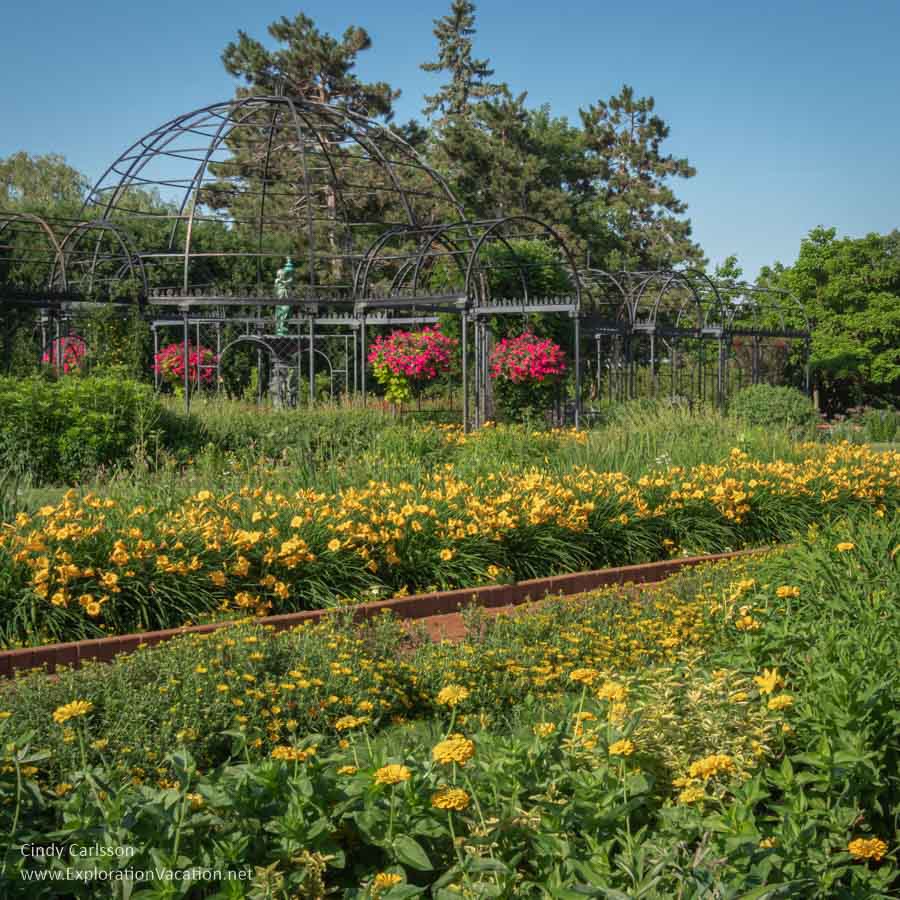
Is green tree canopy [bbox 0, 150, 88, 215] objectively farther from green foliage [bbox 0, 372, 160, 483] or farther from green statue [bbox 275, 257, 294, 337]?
green foliage [bbox 0, 372, 160, 483]

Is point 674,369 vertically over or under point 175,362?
under

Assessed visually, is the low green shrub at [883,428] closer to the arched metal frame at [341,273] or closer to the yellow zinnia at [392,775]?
the arched metal frame at [341,273]

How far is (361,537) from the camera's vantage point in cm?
631

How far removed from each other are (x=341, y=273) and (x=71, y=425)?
17106mm

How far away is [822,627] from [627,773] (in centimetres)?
161

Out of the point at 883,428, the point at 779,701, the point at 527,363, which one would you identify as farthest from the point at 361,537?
the point at 883,428

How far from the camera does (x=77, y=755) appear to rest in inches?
135

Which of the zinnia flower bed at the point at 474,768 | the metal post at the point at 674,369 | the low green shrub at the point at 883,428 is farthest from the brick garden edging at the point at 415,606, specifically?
the metal post at the point at 674,369

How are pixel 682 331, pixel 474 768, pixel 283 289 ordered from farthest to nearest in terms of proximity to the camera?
pixel 682 331 → pixel 283 289 → pixel 474 768

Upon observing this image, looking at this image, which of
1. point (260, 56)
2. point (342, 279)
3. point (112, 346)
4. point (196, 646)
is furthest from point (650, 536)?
point (260, 56)

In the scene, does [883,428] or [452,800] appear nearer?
[452,800]

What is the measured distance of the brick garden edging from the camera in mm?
4993

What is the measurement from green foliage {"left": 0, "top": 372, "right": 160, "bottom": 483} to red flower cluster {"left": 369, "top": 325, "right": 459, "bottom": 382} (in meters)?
6.21

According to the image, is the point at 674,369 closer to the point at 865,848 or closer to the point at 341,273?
the point at 341,273
